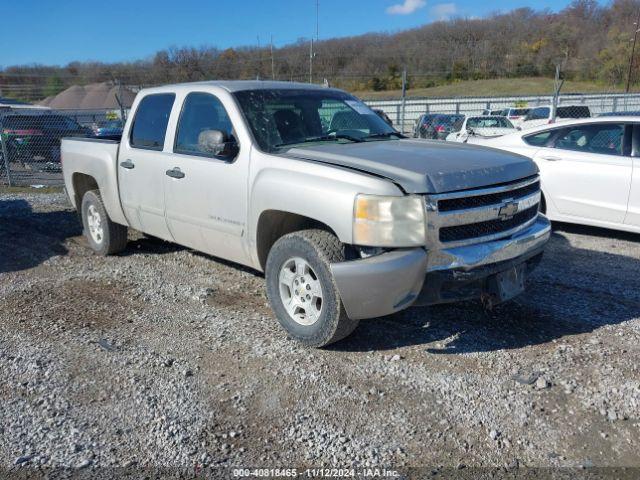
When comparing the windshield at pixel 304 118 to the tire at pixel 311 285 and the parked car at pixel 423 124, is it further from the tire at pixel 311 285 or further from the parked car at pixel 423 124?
the parked car at pixel 423 124

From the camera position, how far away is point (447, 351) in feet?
13.2

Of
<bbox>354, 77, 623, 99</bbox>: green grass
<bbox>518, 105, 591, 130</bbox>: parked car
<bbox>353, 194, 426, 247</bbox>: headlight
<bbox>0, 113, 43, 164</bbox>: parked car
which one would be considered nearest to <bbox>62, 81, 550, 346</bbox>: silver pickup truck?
<bbox>353, 194, 426, 247</bbox>: headlight

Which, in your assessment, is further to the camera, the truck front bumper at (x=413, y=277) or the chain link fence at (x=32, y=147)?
the chain link fence at (x=32, y=147)

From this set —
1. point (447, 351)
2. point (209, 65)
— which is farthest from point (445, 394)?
point (209, 65)

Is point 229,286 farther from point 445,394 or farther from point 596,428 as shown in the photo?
point 596,428

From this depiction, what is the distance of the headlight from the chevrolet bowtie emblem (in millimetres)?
712

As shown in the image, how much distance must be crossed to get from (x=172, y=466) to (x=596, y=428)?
222cm

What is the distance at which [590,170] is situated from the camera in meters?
6.83

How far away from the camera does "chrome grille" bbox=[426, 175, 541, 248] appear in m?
3.54

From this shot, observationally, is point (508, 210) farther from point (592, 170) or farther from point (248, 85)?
point (592, 170)

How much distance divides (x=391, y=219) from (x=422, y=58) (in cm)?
3040

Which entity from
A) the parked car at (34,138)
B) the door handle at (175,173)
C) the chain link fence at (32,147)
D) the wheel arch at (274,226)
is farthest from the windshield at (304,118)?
the parked car at (34,138)

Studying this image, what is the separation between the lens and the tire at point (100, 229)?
6.46 m

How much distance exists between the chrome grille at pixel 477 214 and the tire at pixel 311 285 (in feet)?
2.12
